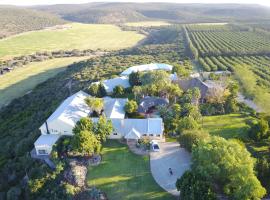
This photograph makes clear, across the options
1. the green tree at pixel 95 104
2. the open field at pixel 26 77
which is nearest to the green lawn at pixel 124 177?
the green tree at pixel 95 104

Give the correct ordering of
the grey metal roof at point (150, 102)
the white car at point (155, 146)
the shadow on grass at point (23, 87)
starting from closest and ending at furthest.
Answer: the white car at point (155, 146), the grey metal roof at point (150, 102), the shadow on grass at point (23, 87)

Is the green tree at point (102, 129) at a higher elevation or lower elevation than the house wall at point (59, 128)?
higher

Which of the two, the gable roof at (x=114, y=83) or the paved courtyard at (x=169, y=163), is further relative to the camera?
the gable roof at (x=114, y=83)

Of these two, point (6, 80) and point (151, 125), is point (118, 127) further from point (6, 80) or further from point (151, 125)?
point (6, 80)

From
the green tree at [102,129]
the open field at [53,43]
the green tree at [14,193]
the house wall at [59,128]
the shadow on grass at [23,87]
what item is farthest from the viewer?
the open field at [53,43]

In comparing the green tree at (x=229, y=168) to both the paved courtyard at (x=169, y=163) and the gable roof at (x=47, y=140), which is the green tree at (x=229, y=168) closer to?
the paved courtyard at (x=169, y=163)

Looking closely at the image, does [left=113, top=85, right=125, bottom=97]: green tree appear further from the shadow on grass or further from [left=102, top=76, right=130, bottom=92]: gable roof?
the shadow on grass

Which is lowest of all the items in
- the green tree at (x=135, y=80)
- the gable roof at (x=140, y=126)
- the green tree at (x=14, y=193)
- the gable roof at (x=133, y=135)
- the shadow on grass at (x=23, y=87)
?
the shadow on grass at (x=23, y=87)

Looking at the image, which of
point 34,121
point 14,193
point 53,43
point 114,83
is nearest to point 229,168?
point 14,193
